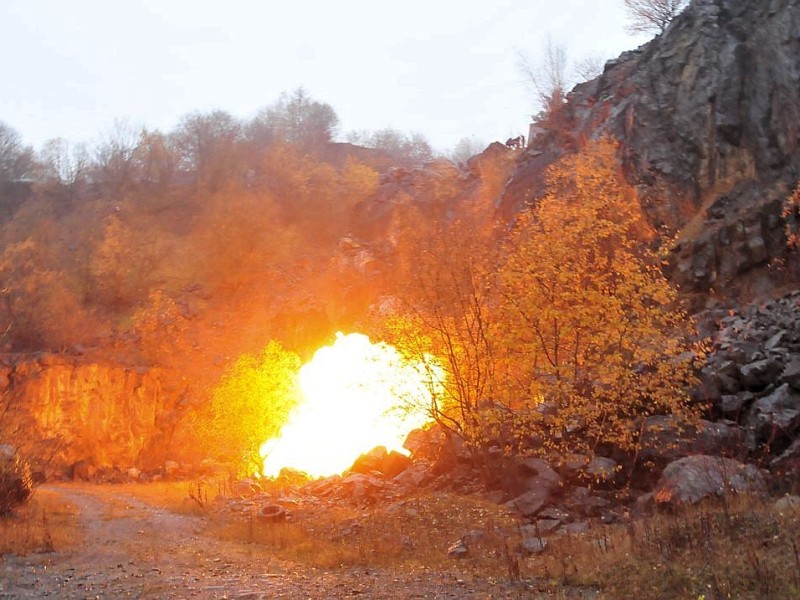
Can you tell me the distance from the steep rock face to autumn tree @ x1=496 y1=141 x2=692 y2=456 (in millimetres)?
33387

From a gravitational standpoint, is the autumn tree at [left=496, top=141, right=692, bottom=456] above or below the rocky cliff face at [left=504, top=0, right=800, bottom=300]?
below

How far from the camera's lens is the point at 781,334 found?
2206 cm

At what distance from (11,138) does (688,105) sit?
7761 cm

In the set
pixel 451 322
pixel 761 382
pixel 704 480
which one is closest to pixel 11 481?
pixel 451 322

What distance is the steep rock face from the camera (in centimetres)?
4238

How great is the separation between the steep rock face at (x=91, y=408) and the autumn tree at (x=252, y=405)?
34.3 ft

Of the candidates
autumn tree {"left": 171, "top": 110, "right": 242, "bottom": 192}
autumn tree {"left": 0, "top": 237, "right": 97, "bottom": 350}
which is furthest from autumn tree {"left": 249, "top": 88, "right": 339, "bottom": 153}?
autumn tree {"left": 0, "top": 237, "right": 97, "bottom": 350}

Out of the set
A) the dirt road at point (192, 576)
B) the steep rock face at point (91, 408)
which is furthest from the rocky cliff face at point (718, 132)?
the steep rock face at point (91, 408)

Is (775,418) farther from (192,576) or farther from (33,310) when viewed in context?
(33,310)

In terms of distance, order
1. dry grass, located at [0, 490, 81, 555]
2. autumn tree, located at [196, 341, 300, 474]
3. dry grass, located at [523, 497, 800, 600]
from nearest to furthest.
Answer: dry grass, located at [523, 497, 800, 600], dry grass, located at [0, 490, 81, 555], autumn tree, located at [196, 341, 300, 474]

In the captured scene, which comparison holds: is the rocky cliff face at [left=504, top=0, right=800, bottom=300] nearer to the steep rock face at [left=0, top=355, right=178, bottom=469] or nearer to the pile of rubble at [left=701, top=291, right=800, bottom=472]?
the pile of rubble at [left=701, top=291, right=800, bottom=472]

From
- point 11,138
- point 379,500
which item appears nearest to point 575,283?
point 379,500

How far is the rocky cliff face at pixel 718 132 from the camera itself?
31.5 meters

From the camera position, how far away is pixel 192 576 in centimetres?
1392
